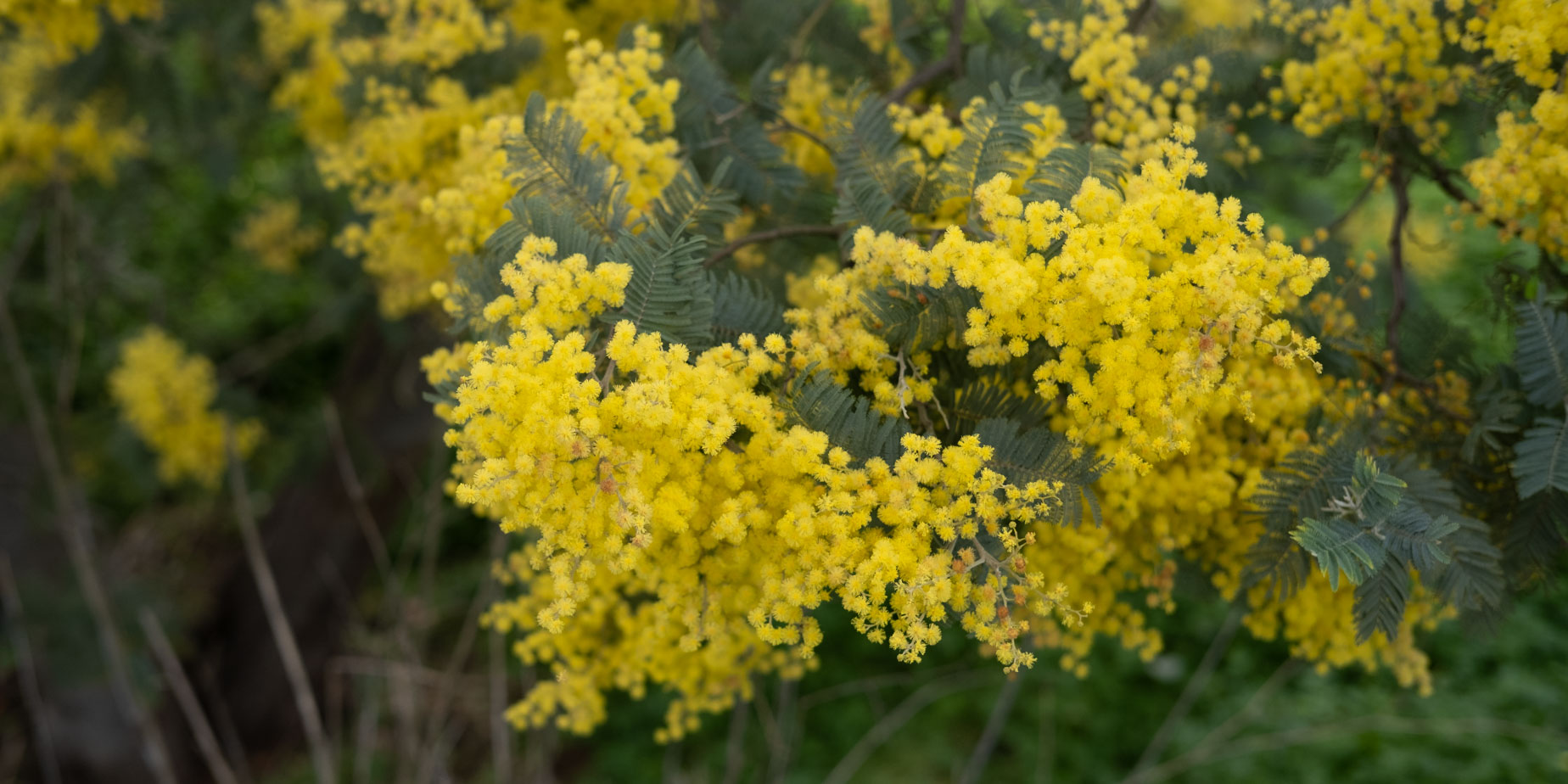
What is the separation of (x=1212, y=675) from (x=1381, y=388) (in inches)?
112

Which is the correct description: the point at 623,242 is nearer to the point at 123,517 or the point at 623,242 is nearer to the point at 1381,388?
the point at 1381,388

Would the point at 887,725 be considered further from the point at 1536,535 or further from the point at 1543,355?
the point at 1543,355

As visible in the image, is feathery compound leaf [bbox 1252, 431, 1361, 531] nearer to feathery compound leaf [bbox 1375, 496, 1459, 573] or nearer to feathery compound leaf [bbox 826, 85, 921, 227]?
feathery compound leaf [bbox 1375, 496, 1459, 573]

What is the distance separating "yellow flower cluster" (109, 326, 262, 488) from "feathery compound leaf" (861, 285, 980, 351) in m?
4.73

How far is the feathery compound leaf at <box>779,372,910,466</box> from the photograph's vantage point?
1487 mm

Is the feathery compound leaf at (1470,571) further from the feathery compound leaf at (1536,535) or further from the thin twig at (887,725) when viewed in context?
the thin twig at (887,725)

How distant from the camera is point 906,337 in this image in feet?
5.23

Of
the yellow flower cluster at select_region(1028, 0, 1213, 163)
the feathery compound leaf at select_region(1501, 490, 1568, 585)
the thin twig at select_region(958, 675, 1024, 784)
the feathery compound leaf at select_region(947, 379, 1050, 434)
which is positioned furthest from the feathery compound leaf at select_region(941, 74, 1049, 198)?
the thin twig at select_region(958, 675, 1024, 784)

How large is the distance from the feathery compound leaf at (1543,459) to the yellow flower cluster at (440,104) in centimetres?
163

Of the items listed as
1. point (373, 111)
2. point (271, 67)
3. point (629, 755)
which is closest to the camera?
point (373, 111)

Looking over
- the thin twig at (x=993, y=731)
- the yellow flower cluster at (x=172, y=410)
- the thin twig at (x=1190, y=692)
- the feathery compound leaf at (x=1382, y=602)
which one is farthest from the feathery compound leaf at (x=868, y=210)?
the yellow flower cluster at (x=172, y=410)

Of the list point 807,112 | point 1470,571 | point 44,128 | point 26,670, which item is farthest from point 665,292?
point 44,128

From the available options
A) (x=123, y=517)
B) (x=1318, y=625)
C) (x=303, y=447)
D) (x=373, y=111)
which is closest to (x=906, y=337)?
(x=1318, y=625)

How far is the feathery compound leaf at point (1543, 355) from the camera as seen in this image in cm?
169
